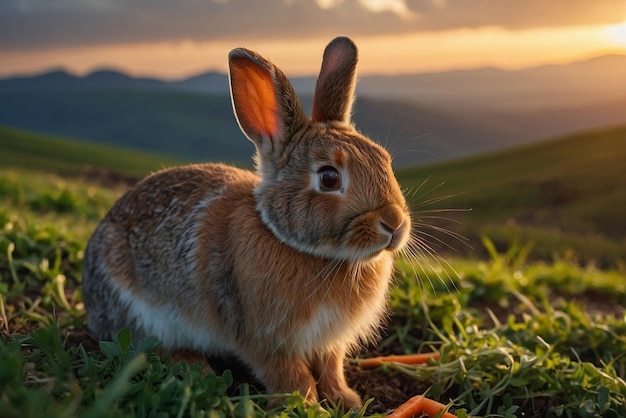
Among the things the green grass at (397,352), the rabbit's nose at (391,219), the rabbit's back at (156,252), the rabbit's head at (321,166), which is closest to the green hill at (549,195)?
the green grass at (397,352)

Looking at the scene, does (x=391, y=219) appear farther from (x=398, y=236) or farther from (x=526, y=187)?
(x=526, y=187)

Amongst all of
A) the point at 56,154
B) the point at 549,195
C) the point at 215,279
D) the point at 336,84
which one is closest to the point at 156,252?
the point at 215,279

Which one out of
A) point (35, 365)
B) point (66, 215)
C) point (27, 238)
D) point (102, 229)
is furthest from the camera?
point (66, 215)

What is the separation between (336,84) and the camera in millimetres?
4074

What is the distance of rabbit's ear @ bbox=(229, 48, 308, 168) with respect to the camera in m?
3.81

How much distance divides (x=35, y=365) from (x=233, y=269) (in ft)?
3.89

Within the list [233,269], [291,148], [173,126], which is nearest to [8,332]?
[233,269]

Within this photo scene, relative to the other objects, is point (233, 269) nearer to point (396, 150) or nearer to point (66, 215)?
point (396, 150)

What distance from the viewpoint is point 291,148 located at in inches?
151

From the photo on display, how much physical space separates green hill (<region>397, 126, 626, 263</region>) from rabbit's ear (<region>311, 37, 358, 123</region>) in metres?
7.30

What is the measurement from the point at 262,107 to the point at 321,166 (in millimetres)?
581

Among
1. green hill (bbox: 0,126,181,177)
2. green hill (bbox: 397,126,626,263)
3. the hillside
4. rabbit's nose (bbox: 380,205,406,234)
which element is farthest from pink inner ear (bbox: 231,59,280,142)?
green hill (bbox: 0,126,181,177)

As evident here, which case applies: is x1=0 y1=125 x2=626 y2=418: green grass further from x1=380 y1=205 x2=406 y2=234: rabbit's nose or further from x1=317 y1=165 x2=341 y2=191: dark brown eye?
x1=317 y1=165 x2=341 y2=191: dark brown eye

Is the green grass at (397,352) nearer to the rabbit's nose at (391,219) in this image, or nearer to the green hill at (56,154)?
the rabbit's nose at (391,219)
